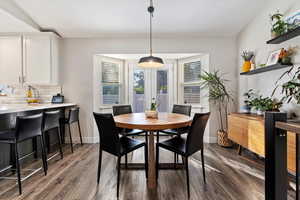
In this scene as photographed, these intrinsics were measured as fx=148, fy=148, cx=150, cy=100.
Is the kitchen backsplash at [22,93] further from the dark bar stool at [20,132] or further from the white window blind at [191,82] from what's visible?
the white window blind at [191,82]

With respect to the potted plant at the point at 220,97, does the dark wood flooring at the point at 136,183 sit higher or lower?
lower

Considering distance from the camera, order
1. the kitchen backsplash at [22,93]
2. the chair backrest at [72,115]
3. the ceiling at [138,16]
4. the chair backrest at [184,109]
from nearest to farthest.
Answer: the ceiling at [138,16]
the chair backrest at [184,109]
the chair backrest at [72,115]
the kitchen backsplash at [22,93]

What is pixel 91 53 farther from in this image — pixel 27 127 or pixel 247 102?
pixel 247 102

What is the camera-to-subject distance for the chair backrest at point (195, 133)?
5.42ft

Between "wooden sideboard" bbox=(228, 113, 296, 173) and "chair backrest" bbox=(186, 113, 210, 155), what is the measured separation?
0.99m

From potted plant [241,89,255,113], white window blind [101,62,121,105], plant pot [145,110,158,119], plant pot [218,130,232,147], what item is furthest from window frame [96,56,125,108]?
potted plant [241,89,255,113]

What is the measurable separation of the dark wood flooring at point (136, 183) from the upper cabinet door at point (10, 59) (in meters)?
1.94

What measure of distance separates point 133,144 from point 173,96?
2.38 meters

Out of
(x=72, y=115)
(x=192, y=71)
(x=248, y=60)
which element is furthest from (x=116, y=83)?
(x=248, y=60)

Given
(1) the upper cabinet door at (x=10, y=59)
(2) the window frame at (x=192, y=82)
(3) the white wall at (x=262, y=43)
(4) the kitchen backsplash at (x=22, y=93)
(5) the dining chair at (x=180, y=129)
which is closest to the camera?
(3) the white wall at (x=262, y=43)

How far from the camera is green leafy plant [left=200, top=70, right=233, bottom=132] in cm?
314

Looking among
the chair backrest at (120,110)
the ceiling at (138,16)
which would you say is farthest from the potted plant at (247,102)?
the chair backrest at (120,110)

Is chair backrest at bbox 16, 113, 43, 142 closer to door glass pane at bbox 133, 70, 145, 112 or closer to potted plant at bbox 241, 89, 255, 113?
door glass pane at bbox 133, 70, 145, 112

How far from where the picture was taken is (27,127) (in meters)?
1.82
